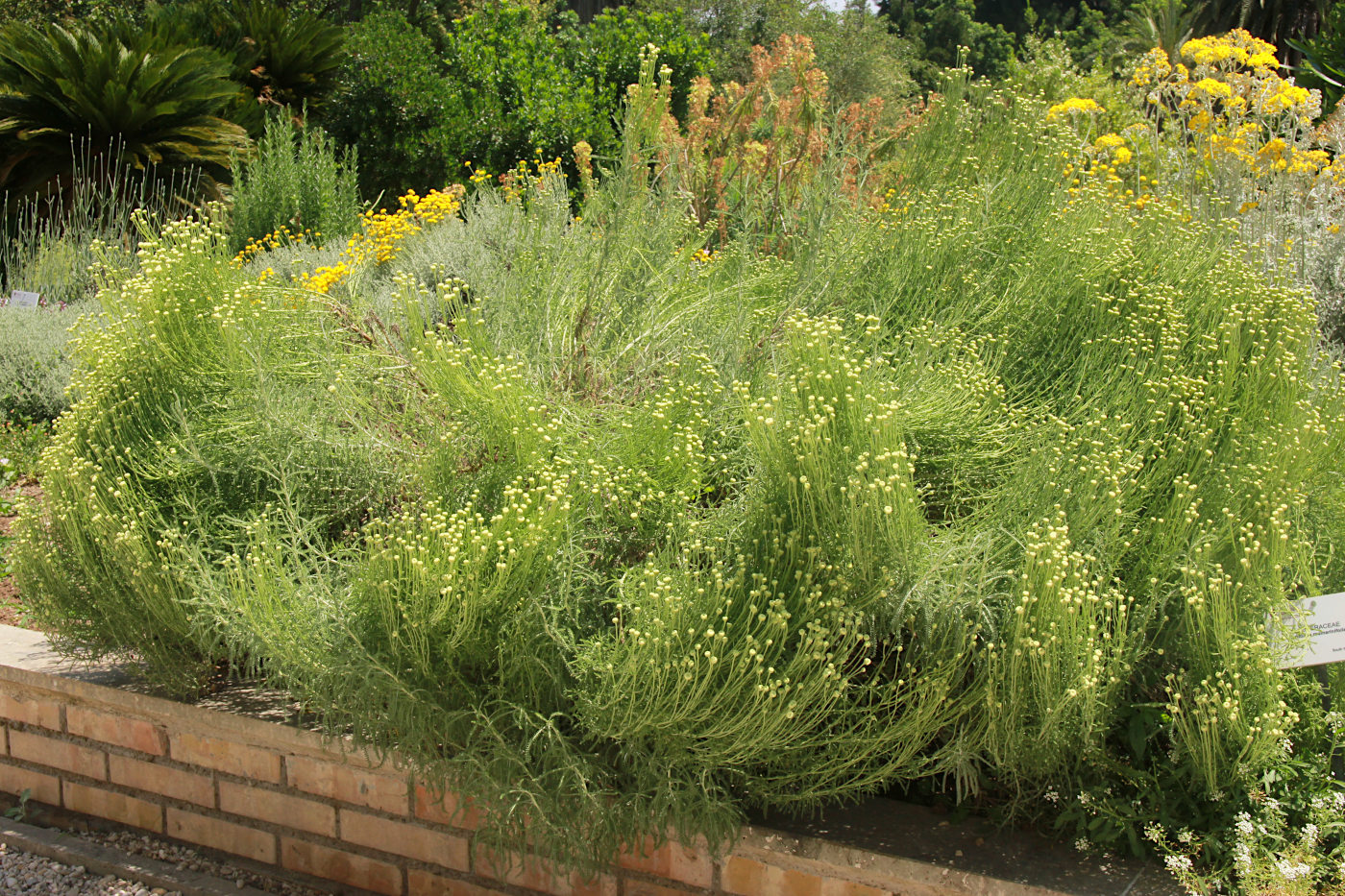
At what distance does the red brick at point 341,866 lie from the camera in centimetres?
267

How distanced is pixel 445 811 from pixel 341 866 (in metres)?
0.46

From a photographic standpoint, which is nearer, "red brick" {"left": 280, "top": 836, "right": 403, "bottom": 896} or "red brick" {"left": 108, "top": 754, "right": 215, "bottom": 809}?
"red brick" {"left": 280, "top": 836, "right": 403, "bottom": 896}

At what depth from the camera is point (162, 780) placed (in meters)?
2.95

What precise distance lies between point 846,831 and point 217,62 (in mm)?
9429

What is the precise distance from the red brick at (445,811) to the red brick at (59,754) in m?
1.08

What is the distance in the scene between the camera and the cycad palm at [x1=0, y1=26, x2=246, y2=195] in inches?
339

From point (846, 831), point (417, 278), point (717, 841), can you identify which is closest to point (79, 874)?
point (717, 841)

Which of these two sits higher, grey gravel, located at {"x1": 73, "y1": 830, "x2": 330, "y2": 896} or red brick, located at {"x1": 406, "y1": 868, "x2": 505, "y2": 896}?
red brick, located at {"x1": 406, "y1": 868, "x2": 505, "y2": 896}

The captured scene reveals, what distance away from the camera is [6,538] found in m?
4.45

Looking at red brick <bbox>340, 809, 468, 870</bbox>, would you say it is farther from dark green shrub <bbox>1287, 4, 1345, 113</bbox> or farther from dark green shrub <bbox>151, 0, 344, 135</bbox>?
dark green shrub <bbox>1287, 4, 1345, 113</bbox>

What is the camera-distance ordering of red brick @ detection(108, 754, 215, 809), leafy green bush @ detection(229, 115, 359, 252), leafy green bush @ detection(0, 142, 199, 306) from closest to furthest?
red brick @ detection(108, 754, 215, 809) → leafy green bush @ detection(0, 142, 199, 306) → leafy green bush @ detection(229, 115, 359, 252)

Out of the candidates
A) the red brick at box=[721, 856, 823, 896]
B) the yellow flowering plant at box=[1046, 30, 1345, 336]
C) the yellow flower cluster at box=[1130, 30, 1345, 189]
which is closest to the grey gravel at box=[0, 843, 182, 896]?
the red brick at box=[721, 856, 823, 896]

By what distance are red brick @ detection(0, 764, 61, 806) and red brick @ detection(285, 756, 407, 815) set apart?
35.3 inches

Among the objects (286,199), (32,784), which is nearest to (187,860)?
(32,784)
